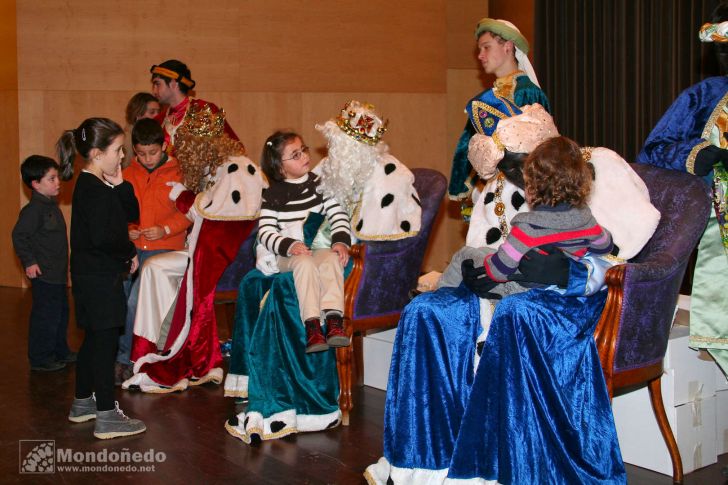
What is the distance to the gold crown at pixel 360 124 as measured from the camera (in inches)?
158

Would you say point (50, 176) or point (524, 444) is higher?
point (50, 176)

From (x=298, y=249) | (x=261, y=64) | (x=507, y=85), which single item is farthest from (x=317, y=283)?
(x=261, y=64)

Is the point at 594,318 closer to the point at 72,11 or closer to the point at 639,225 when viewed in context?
the point at 639,225

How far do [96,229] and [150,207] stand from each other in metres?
1.31

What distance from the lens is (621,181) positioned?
3092 mm

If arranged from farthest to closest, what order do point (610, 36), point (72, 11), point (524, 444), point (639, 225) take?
1. point (72, 11)
2. point (610, 36)
3. point (639, 225)
4. point (524, 444)

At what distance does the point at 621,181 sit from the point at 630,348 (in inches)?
24.1

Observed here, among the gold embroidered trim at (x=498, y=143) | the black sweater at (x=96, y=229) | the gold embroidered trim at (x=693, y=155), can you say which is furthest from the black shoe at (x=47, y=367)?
the gold embroidered trim at (x=693, y=155)

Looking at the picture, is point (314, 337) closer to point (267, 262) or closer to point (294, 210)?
point (267, 262)

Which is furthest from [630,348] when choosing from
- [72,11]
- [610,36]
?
[72,11]

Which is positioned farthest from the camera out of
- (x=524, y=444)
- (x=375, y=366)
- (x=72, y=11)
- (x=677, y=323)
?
(x=72, y=11)

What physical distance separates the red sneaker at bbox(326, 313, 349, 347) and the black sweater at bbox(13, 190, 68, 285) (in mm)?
2081

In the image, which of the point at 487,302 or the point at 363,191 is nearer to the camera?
the point at 487,302

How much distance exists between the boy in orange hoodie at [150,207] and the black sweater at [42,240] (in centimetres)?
50
